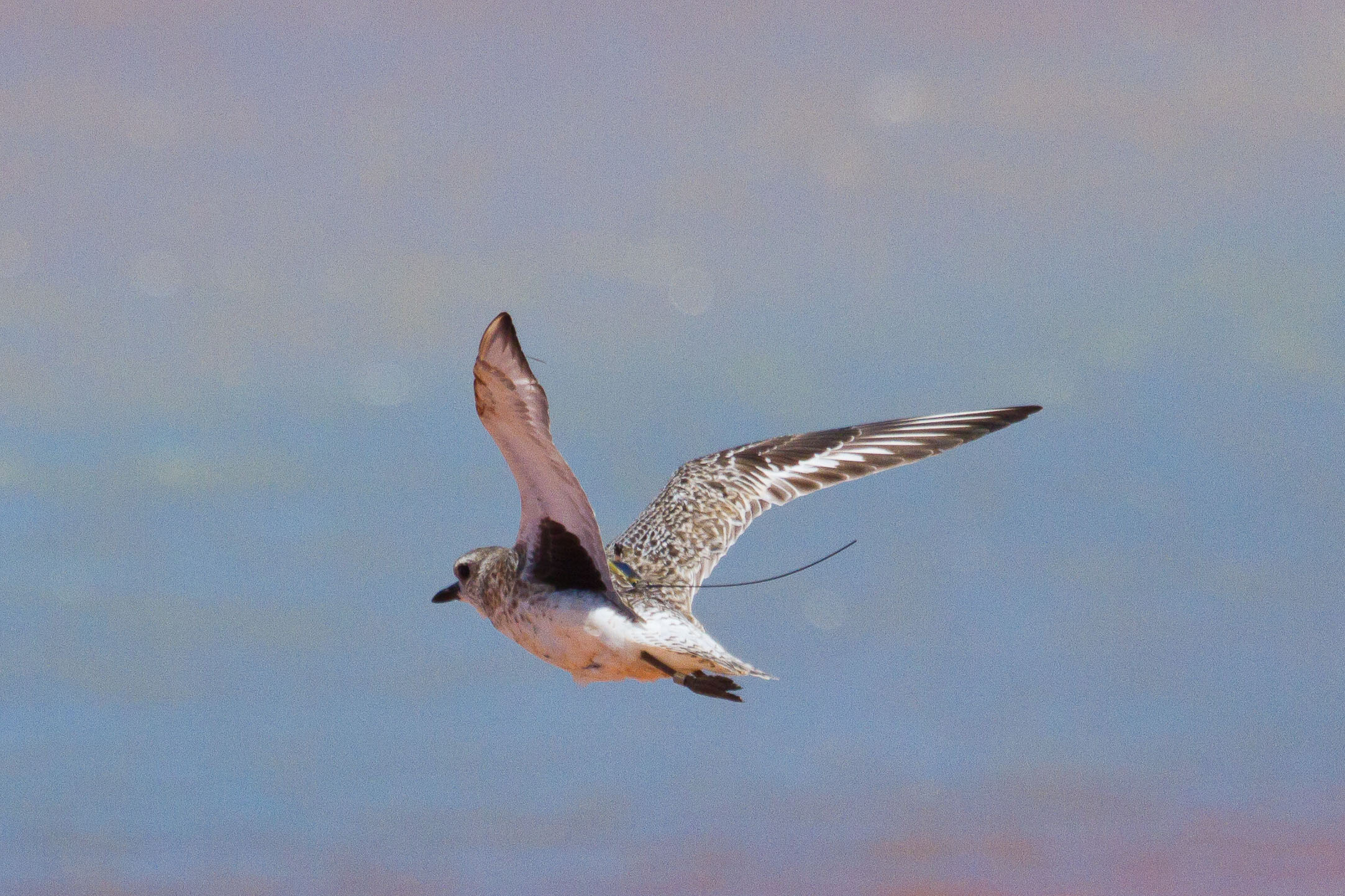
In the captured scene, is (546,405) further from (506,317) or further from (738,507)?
(738,507)

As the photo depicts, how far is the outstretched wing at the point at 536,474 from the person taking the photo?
873 cm

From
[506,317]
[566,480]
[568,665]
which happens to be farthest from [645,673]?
[506,317]

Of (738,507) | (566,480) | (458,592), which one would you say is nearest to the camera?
(566,480)

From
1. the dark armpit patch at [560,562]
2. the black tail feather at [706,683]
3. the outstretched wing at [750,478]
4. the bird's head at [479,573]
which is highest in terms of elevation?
the outstretched wing at [750,478]

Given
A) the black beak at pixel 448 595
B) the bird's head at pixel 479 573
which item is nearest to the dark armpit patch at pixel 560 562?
the bird's head at pixel 479 573

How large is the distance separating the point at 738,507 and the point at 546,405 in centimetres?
506

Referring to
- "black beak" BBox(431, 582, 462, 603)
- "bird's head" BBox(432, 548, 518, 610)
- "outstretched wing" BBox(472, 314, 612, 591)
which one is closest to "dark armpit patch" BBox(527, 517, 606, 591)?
"outstretched wing" BBox(472, 314, 612, 591)

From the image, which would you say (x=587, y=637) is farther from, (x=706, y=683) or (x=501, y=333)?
(x=501, y=333)

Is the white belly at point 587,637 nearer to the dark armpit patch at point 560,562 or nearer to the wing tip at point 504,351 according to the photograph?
the dark armpit patch at point 560,562

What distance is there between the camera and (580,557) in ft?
34.3

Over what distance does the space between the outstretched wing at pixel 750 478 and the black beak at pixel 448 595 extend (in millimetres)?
1281

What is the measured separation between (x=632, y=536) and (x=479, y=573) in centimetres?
195

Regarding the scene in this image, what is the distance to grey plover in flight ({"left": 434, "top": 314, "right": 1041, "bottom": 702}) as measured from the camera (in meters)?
9.17

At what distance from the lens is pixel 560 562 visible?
10.6 meters
